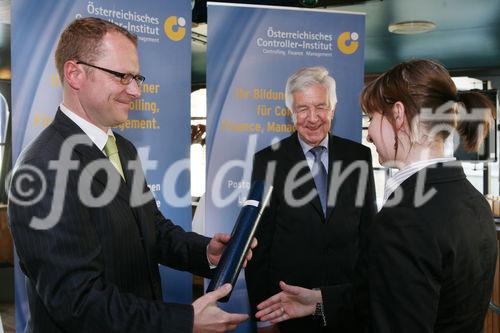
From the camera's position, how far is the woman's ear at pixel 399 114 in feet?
4.19

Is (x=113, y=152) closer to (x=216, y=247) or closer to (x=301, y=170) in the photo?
(x=216, y=247)

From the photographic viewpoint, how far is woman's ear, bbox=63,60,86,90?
1.53 meters

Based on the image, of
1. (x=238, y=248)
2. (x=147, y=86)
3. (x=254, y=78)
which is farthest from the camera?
(x=254, y=78)

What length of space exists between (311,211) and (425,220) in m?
1.22

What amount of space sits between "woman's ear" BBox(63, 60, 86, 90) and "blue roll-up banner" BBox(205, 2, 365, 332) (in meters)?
1.38

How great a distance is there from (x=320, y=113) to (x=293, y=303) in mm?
1066

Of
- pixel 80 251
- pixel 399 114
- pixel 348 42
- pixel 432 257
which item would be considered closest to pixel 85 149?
pixel 80 251

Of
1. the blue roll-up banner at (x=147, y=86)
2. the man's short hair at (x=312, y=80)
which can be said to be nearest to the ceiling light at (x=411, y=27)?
the man's short hair at (x=312, y=80)

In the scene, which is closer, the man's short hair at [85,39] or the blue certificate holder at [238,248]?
the blue certificate holder at [238,248]

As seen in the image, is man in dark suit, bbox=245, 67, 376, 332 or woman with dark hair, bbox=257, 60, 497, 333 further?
man in dark suit, bbox=245, 67, 376, 332

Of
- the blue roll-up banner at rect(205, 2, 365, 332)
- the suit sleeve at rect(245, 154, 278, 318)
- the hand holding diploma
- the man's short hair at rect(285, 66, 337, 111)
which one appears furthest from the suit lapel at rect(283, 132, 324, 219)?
the hand holding diploma

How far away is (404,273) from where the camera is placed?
115 cm

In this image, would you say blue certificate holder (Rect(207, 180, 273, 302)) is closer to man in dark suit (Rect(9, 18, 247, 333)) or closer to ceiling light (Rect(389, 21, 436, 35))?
man in dark suit (Rect(9, 18, 247, 333))

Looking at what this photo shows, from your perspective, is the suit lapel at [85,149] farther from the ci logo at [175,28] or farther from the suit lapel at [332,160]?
the ci logo at [175,28]
